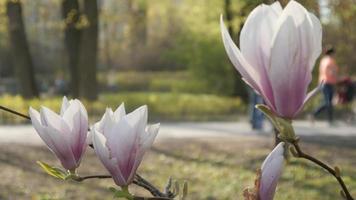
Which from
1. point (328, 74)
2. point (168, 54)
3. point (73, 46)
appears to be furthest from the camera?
point (168, 54)

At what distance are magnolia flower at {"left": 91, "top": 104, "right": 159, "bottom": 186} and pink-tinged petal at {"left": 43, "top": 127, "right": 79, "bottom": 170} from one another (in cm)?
8

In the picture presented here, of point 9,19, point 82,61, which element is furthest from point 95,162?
point 9,19

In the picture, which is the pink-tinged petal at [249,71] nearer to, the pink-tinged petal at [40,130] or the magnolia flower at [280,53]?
the magnolia flower at [280,53]

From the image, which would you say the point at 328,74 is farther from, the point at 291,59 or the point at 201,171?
the point at 291,59

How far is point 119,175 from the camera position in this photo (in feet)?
4.20

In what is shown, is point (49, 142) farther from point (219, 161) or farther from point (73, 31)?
point (73, 31)

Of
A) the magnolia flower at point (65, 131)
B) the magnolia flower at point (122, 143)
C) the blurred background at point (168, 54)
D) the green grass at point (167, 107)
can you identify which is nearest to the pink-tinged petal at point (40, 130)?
the magnolia flower at point (65, 131)

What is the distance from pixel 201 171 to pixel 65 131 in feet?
26.8

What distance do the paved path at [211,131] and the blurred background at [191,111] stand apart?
23 millimetres

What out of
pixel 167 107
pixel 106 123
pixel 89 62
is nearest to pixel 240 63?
pixel 106 123

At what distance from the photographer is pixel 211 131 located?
14.8 m

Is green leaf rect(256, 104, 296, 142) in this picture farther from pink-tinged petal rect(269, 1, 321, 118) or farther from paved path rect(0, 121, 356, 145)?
paved path rect(0, 121, 356, 145)

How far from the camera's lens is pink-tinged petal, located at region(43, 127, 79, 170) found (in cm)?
133

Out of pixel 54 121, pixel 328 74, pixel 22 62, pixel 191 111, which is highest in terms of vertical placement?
pixel 54 121
